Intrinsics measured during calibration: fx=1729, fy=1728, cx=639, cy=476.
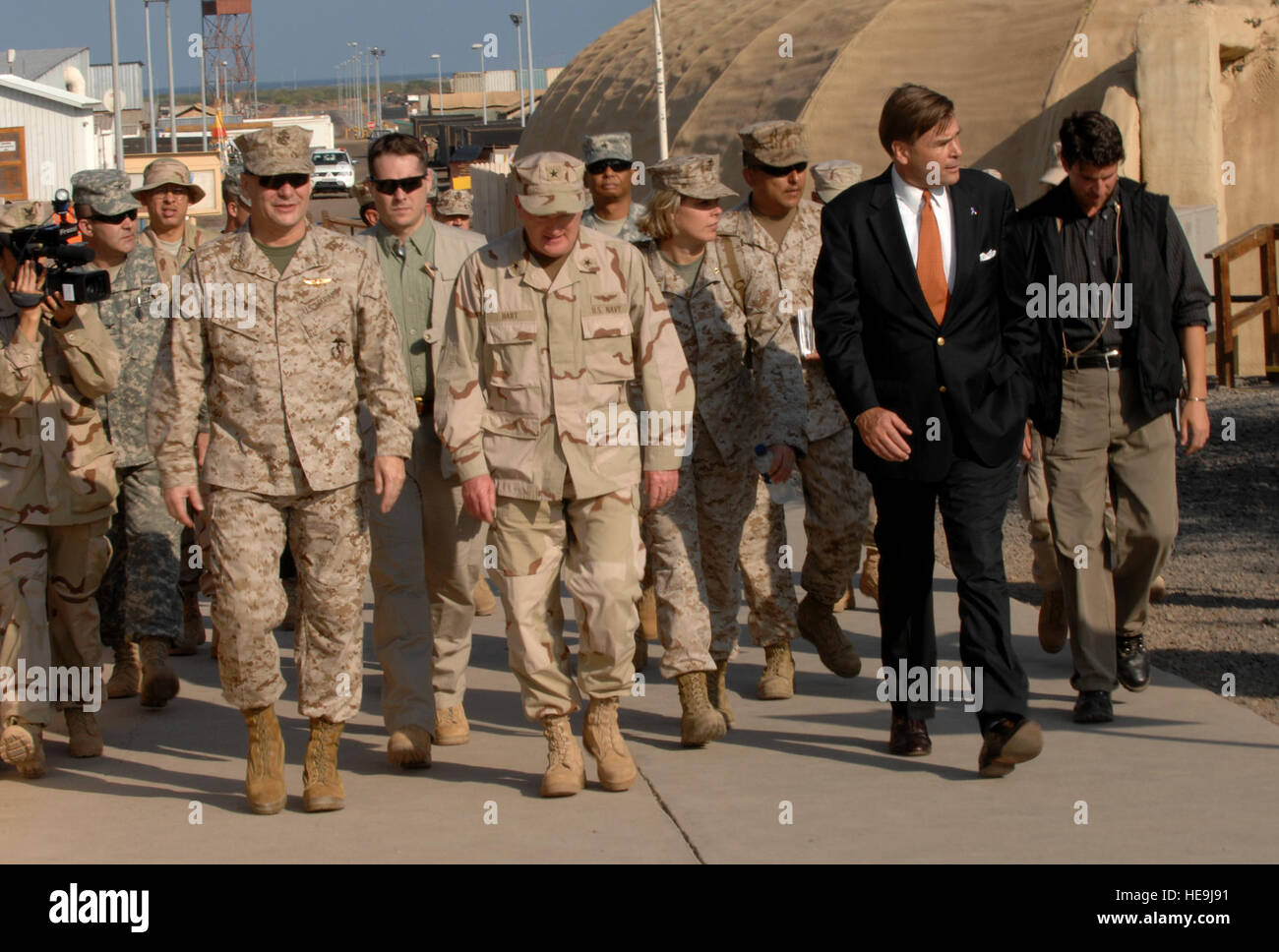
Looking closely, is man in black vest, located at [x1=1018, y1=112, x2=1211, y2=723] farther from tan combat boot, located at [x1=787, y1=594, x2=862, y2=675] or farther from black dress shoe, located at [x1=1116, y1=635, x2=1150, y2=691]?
tan combat boot, located at [x1=787, y1=594, x2=862, y2=675]

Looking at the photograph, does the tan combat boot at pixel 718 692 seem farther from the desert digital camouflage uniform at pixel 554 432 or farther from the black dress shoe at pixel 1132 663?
→ the black dress shoe at pixel 1132 663

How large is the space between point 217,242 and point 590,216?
8.65ft

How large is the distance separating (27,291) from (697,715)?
9.39 feet

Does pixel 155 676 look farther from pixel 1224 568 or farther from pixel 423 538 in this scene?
pixel 1224 568

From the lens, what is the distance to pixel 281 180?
18.8 feet

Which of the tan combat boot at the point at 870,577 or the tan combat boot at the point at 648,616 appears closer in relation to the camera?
the tan combat boot at the point at 648,616

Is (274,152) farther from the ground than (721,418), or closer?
farther from the ground

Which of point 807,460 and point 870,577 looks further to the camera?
point 870,577

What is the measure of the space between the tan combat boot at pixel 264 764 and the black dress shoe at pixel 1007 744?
7.70 feet

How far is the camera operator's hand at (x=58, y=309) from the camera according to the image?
6211 mm

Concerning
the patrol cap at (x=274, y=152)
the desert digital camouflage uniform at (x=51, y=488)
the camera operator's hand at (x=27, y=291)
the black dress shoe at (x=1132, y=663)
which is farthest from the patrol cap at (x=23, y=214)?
the black dress shoe at (x=1132, y=663)

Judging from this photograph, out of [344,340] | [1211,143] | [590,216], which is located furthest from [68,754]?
[1211,143]

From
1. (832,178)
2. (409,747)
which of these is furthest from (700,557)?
(832,178)

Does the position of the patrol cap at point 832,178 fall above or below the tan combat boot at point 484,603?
above
